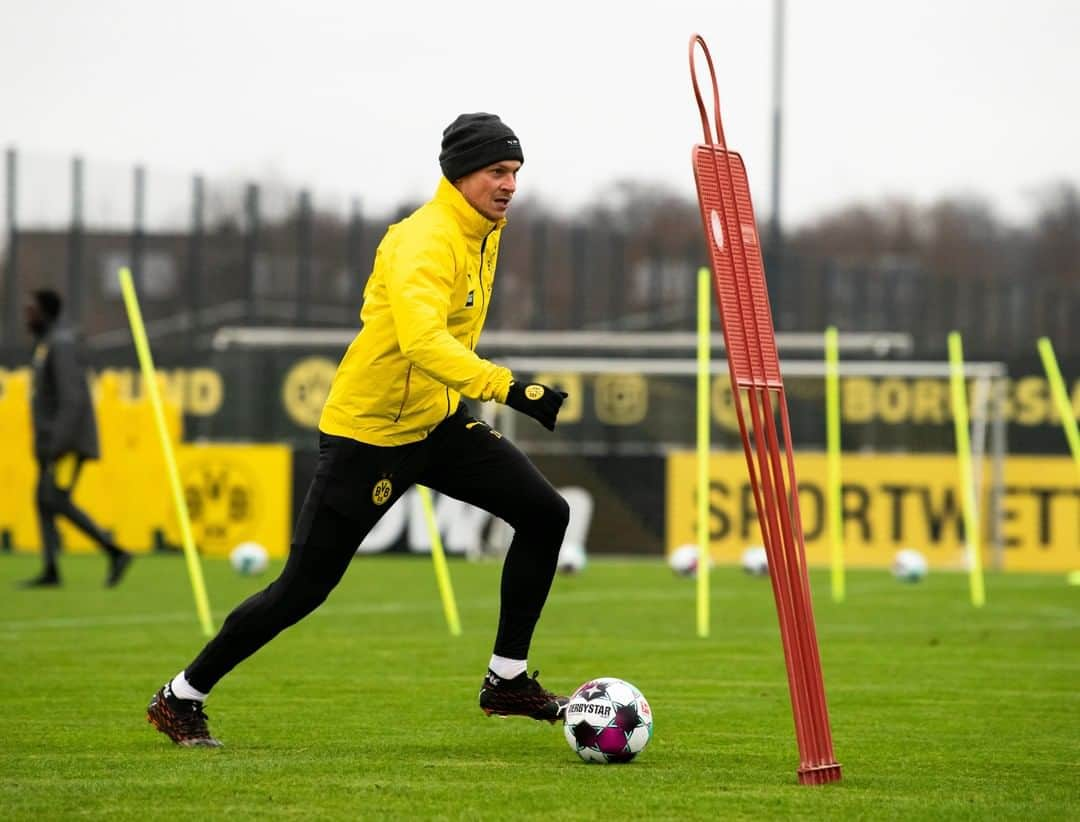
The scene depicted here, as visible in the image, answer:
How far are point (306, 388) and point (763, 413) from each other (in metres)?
17.8

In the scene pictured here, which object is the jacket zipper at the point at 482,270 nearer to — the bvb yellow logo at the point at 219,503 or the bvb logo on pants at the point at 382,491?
the bvb logo on pants at the point at 382,491

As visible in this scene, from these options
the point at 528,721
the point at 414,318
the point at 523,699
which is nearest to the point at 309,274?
the point at 528,721

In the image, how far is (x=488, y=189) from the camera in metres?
6.77

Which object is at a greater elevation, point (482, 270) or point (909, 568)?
point (482, 270)

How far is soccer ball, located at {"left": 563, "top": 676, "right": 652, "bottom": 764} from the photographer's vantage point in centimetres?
650

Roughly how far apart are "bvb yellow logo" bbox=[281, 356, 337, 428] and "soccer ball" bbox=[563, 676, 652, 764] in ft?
56.0

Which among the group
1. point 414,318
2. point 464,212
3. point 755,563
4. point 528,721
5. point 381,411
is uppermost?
point 464,212

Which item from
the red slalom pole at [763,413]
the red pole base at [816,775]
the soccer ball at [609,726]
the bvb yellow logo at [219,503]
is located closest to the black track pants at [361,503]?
the soccer ball at [609,726]

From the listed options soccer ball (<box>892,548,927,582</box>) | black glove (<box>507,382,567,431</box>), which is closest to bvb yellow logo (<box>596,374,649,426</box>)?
soccer ball (<box>892,548,927,582</box>)

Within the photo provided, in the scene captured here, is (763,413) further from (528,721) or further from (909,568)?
(909,568)

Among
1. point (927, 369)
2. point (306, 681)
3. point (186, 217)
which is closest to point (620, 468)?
point (927, 369)

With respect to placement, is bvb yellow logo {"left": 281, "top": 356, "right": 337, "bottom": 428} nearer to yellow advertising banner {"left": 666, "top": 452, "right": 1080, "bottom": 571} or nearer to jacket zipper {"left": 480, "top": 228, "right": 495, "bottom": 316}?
yellow advertising banner {"left": 666, "top": 452, "right": 1080, "bottom": 571}

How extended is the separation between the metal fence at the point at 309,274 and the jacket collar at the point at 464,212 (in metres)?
19.6

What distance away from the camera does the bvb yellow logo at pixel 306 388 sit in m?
23.5
